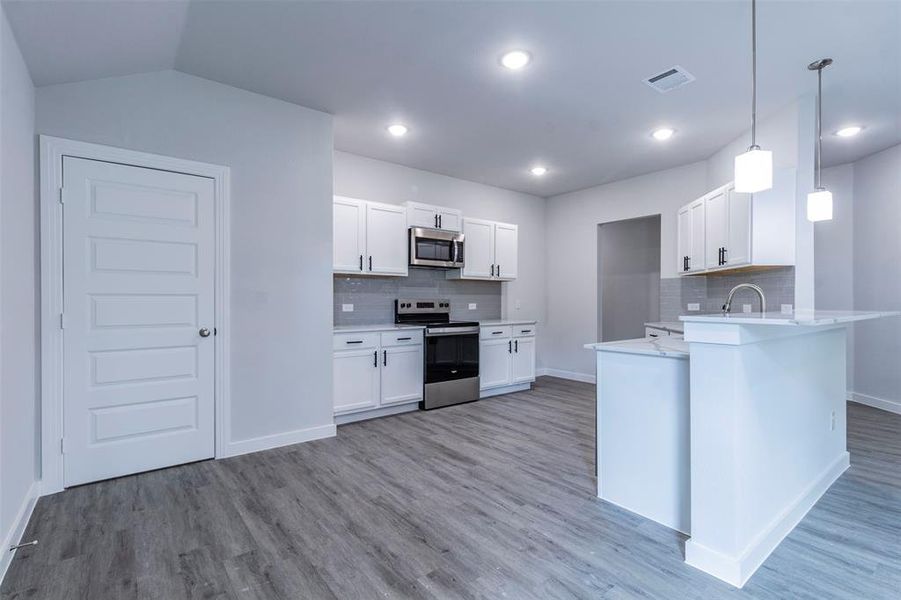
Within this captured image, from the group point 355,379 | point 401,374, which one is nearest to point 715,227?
point 401,374

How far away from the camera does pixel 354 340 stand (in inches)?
156

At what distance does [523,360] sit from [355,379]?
234 centimetres

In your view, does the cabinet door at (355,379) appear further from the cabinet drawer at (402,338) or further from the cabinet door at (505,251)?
the cabinet door at (505,251)

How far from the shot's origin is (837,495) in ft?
8.39

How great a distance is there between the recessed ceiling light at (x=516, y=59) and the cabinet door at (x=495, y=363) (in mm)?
3007

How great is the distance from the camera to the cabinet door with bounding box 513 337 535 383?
17.5 ft

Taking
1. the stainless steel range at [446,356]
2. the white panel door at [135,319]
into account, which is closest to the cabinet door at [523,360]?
the stainless steel range at [446,356]

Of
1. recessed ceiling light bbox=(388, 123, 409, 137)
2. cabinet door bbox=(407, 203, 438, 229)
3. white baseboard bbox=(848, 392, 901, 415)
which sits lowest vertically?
white baseboard bbox=(848, 392, 901, 415)

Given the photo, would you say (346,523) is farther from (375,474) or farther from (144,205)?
(144,205)

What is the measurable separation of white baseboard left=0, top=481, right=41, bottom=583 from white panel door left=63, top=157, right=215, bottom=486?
0.67 feet

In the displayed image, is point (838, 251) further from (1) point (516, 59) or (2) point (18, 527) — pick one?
(2) point (18, 527)

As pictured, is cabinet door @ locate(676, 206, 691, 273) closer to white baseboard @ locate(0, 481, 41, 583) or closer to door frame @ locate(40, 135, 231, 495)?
door frame @ locate(40, 135, 231, 495)

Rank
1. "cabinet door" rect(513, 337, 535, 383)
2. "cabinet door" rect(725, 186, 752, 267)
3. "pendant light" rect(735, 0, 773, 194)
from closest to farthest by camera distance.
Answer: "pendant light" rect(735, 0, 773, 194)
"cabinet door" rect(725, 186, 752, 267)
"cabinet door" rect(513, 337, 535, 383)

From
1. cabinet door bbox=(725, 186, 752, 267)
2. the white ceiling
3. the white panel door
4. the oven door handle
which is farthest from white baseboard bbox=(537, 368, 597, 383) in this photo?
the white panel door
